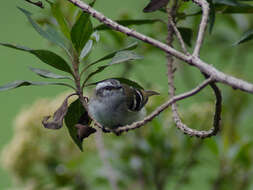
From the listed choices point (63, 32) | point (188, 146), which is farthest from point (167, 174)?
point (63, 32)

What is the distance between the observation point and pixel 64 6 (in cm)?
187

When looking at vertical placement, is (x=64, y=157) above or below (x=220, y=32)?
below

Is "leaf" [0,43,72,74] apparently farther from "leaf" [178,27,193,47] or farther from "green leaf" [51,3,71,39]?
"leaf" [178,27,193,47]

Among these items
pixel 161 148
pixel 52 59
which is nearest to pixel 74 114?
pixel 52 59

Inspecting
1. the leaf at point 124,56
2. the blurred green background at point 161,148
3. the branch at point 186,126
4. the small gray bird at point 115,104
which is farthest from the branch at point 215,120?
the blurred green background at point 161,148

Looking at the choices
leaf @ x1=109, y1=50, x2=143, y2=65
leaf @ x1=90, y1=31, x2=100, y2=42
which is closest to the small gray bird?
leaf @ x1=90, y1=31, x2=100, y2=42

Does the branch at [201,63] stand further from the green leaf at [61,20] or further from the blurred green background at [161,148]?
the blurred green background at [161,148]

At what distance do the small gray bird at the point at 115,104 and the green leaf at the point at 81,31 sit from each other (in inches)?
10.0

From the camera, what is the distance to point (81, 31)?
Answer: 3.12 feet

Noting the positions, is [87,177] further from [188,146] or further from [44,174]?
[188,146]

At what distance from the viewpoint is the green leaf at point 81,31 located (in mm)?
933

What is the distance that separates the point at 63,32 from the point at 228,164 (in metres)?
1.20

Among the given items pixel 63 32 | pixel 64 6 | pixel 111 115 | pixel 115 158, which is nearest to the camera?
pixel 63 32

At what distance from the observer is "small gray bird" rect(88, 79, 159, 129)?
124 cm
